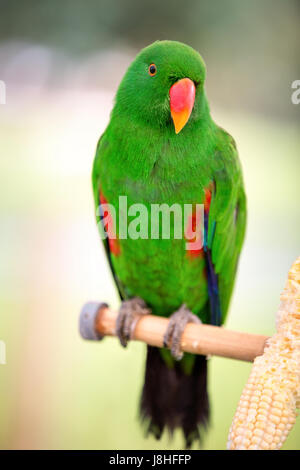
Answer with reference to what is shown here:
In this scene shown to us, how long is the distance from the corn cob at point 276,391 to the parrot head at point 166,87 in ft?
1.23

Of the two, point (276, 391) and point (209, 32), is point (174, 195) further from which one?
point (209, 32)

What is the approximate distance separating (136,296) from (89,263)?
38 centimetres

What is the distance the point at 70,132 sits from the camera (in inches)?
51.4

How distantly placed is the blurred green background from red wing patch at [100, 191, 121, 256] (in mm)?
374

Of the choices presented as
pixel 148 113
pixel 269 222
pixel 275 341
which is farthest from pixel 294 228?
pixel 275 341

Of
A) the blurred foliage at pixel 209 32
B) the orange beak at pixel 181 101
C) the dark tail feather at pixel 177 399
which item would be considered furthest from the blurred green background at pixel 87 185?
the orange beak at pixel 181 101

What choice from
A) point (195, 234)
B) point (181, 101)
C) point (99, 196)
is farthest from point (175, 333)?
point (181, 101)

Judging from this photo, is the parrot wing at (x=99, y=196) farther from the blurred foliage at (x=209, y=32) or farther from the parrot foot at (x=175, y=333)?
the blurred foliage at (x=209, y=32)

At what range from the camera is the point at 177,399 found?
→ 106 cm

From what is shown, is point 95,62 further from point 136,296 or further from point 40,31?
point 136,296

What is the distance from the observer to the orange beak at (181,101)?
77 cm

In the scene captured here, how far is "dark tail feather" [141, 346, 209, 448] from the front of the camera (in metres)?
1.05

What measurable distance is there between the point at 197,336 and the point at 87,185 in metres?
0.69

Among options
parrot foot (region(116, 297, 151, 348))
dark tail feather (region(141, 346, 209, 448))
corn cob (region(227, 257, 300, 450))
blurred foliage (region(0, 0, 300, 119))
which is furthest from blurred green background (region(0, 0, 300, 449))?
corn cob (region(227, 257, 300, 450))
